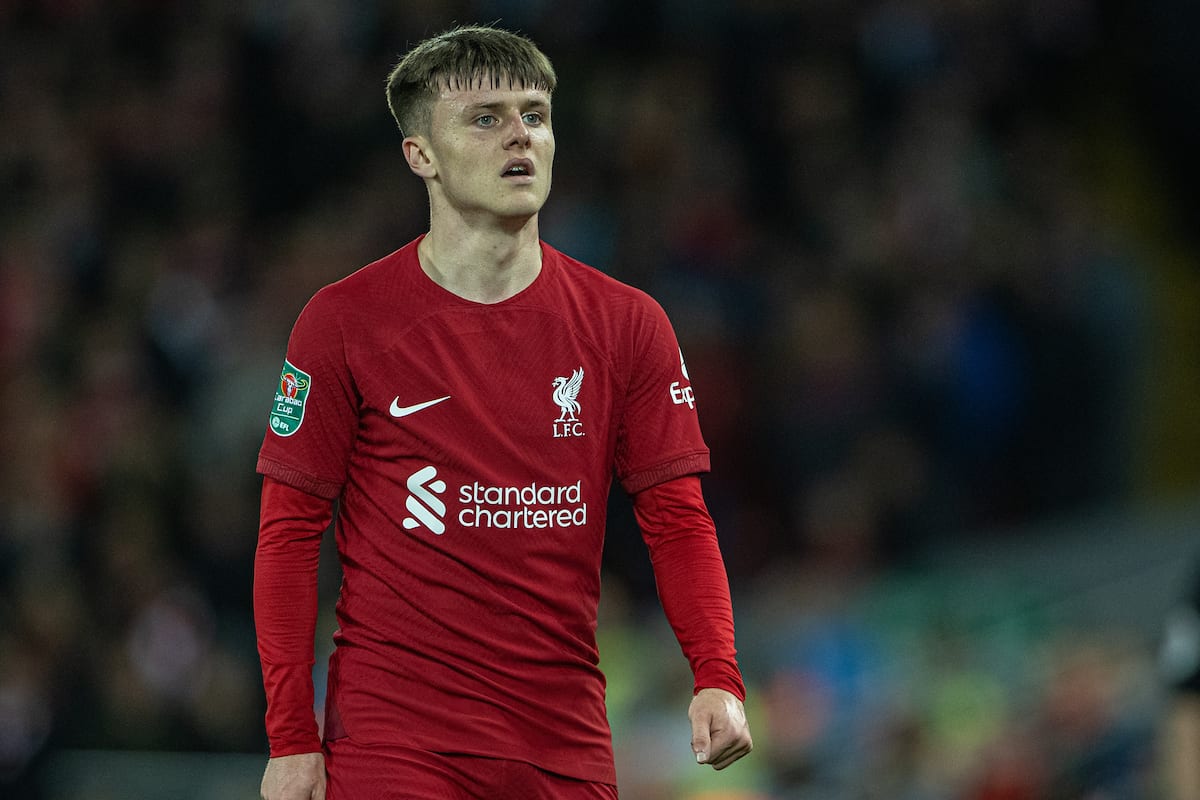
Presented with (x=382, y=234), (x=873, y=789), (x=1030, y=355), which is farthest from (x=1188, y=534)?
(x=382, y=234)

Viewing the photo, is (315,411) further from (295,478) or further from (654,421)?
(654,421)

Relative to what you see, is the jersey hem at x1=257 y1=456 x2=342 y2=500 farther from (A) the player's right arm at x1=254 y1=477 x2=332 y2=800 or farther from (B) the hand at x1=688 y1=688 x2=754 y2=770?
(B) the hand at x1=688 y1=688 x2=754 y2=770

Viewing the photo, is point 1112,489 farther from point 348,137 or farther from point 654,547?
point 654,547

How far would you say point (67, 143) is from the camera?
37.4 ft

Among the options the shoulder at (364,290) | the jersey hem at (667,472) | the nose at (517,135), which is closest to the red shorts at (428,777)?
the jersey hem at (667,472)

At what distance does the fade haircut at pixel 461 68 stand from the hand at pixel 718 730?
132 centimetres

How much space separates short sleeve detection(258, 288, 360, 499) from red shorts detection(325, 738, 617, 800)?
0.54 metres

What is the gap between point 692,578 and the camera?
3.81 m

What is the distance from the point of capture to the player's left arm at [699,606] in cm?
361

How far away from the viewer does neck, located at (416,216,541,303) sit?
3.84m

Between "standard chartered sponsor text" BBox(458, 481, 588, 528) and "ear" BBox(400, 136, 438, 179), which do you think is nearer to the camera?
"standard chartered sponsor text" BBox(458, 481, 588, 528)

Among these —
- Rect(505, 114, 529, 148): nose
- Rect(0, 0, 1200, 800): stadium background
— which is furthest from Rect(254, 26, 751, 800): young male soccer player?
Rect(0, 0, 1200, 800): stadium background

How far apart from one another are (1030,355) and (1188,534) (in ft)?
3.65

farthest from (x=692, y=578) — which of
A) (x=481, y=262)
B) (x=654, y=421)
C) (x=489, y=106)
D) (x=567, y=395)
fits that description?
(x=489, y=106)
